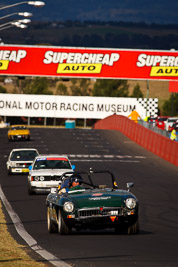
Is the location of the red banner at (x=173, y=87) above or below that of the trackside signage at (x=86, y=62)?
below

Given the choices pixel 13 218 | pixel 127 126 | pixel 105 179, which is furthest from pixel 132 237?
pixel 127 126

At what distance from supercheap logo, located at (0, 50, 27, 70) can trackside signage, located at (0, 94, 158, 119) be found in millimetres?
17370

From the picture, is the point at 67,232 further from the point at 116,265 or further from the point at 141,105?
the point at 141,105

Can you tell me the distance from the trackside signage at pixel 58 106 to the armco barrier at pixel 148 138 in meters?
22.7

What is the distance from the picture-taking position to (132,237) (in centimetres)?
1453

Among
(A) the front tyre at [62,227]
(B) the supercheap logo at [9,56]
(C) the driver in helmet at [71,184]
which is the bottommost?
(A) the front tyre at [62,227]

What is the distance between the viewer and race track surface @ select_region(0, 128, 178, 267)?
12.0 meters

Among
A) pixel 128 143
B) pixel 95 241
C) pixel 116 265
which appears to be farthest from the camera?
pixel 128 143

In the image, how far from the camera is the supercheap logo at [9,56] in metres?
82.8

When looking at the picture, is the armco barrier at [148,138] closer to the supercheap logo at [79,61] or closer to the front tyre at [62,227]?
the supercheap logo at [79,61]

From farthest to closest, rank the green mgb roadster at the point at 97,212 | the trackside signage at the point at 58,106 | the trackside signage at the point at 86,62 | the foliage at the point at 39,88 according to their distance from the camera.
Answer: the foliage at the point at 39,88 → the trackside signage at the point at 58,106 → the trackside signage at the point at 86,62 → the green mgb roadster at the point at 97,212

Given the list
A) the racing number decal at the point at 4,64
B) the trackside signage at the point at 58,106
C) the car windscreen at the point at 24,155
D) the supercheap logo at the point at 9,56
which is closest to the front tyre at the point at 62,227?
the car windscreen at the point at 24,155

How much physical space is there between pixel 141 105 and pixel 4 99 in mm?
17090

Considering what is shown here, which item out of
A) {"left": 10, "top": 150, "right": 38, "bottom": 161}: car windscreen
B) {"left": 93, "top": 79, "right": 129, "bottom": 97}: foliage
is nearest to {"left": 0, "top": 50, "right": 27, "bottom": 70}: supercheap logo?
{"left": 93, "top": 79, "right": 129, "bottom": 97}: foliage
